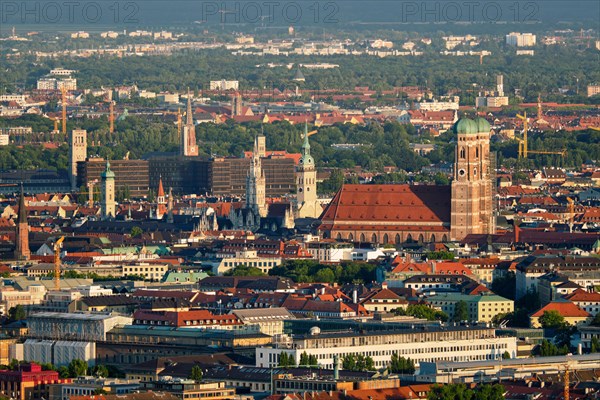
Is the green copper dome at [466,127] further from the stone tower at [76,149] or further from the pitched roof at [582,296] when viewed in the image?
the stone tower at [76,149]

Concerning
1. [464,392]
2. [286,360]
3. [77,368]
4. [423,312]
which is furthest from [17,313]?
[464,392]

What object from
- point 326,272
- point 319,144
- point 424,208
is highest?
point 319,144

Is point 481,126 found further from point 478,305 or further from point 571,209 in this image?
point 478,305

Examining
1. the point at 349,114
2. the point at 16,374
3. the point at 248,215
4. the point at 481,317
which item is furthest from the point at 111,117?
the point at 16,374

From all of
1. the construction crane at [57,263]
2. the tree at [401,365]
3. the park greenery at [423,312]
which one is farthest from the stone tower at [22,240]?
the tree at [401,365]

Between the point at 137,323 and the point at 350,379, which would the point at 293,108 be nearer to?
the point at 137,323
